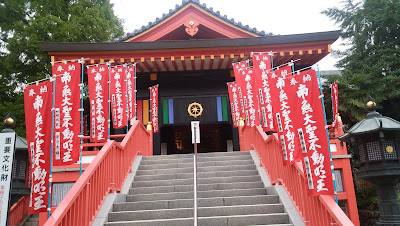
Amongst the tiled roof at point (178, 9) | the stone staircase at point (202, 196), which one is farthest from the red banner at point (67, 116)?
the tiled roof at point (178, 9)

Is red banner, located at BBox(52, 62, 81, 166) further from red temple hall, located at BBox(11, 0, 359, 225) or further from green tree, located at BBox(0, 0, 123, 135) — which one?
green tree, located at BBox(0, 0, 123, 135)

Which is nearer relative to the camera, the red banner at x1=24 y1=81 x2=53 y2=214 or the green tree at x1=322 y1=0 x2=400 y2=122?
the red banner at x1=24 y1=81 x2=53 y2=214

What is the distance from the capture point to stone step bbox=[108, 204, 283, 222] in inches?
255

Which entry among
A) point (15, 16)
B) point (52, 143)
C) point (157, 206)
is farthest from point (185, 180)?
point (15, 16)

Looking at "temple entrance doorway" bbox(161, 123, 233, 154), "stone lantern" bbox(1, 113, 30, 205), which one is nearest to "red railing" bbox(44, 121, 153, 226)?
"stone lantern" bbox(1, 113, 30, 205)

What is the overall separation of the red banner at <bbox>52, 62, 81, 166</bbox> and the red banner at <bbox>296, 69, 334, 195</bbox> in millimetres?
5099

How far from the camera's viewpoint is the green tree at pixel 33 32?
17.2 m

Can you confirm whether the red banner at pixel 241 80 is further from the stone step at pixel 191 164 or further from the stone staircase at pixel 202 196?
the stone staircase at pixel 202 196

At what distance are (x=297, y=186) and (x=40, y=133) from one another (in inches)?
216

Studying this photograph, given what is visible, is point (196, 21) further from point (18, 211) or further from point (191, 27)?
point (18, 211)

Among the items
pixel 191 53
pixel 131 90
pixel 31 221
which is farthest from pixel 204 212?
pixel 31 221

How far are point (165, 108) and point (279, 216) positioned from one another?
27.5 feet

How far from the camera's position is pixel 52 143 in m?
6.88

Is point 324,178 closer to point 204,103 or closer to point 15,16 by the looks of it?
point 204,103
